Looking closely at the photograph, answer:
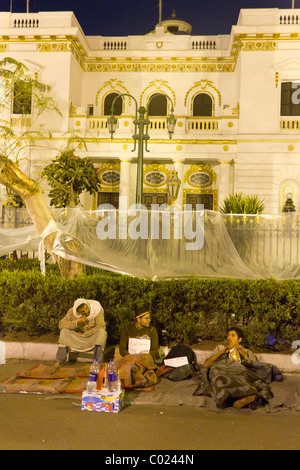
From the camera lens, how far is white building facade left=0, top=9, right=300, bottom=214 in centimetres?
2162

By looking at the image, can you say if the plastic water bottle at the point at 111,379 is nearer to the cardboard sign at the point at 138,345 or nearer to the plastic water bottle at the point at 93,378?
the plastic water bottle at the point at 93,378

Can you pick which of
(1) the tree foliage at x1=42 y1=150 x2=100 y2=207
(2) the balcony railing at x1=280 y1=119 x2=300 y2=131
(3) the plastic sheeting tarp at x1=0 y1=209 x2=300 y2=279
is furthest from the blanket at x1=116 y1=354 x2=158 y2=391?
(2) the balcony railing at x1=280 y1=119 x2=300 y2=131

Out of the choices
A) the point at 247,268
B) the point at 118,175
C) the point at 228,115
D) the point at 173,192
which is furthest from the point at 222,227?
the point at 118,175

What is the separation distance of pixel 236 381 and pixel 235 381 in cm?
1

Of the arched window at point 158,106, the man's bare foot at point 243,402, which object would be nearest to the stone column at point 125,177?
the arched window at point 158,106

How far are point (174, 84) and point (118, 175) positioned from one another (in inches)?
217

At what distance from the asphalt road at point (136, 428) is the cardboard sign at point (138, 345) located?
126 centimetres

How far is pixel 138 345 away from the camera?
6.40 meters

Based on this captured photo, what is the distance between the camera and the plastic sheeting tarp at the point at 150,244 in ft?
26.5

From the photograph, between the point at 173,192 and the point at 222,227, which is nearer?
the point at 222,227

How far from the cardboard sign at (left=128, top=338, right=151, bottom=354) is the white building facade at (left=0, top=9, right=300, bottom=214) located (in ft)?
52.7

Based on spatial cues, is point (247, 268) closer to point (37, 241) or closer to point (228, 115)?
point (37, 241)

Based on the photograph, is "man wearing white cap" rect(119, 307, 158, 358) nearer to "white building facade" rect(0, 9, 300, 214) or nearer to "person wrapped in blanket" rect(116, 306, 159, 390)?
"person wrapped in blanket" rect(116, 306, 159, 390)

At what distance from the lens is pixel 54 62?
2259cm
